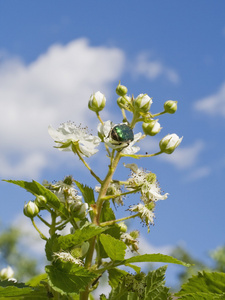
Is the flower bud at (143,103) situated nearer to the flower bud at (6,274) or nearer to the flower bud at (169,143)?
the flower bud at (169,143)

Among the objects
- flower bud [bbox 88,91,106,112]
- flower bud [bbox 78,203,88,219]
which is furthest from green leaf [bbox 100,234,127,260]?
flower bud [bbox 88,91,106,112]

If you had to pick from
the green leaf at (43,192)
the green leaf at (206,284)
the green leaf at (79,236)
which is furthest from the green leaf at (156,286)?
the green leaf at (43,192)

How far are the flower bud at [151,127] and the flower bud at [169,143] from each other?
51mm

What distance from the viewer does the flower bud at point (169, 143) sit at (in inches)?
76.8

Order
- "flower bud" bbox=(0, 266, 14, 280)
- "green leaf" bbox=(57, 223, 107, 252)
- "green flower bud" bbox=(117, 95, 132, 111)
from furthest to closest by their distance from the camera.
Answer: "flower bud" bbox=(0, 266, 14, 280)
"green flower bud" bbox=(117, 95, 132, 111)
"green leaf" bbox=(57, 223, 107, 252)

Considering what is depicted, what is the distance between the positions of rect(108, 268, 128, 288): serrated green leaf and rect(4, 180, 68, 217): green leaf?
1.17 feet

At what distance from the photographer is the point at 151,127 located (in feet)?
6.34

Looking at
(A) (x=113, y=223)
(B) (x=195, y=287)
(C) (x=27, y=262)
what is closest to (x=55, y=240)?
(A) (x=113, y=223)

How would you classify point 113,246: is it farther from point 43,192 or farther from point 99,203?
point 43,192

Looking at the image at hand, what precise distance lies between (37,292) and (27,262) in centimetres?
1533

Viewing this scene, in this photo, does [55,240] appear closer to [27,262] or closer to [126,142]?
[126,142]

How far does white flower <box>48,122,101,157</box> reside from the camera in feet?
6.35

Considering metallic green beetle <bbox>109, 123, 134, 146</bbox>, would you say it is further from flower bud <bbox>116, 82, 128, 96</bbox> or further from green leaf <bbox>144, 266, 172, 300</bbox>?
green leaf <bbox>144, 266, 172, 300</bbox>

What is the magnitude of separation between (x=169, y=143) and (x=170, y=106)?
0.19 meters
